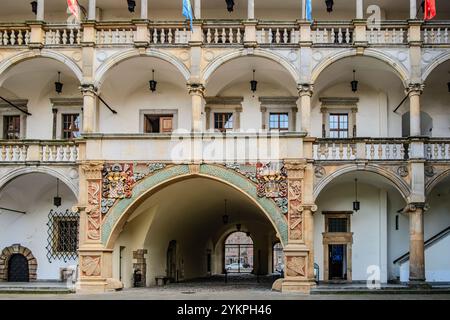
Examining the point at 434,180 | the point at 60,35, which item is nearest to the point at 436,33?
the point at 434,180

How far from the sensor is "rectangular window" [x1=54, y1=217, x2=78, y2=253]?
2605 centimetres

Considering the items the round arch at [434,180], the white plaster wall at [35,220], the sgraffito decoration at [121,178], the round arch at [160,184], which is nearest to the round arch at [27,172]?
the sgraffito decoration at [121,178]

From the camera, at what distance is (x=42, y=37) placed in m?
24.0

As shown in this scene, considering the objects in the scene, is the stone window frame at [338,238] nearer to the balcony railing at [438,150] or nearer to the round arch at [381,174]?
the round arch at [381,174]

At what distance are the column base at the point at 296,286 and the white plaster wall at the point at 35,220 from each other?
A: 8.41 meters

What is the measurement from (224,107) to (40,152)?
6869 millimetres

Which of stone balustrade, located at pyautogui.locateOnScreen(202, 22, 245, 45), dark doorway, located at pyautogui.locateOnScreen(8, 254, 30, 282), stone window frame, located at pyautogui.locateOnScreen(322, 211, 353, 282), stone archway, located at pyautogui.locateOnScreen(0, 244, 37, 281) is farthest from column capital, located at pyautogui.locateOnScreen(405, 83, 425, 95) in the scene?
dark doorway, located at pyautogui.locateOnScreen(8, 254, 30, 282)

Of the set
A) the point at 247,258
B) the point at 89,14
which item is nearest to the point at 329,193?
the point at 89,14

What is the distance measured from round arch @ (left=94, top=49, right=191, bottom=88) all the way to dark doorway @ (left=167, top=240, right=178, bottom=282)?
820 centimetres

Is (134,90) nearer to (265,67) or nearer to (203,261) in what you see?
(265,67)

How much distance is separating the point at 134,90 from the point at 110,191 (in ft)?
16.7

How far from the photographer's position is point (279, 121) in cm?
2592

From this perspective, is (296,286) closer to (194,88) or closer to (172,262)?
(194,88)

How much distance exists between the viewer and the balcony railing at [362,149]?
22984 millimetres
